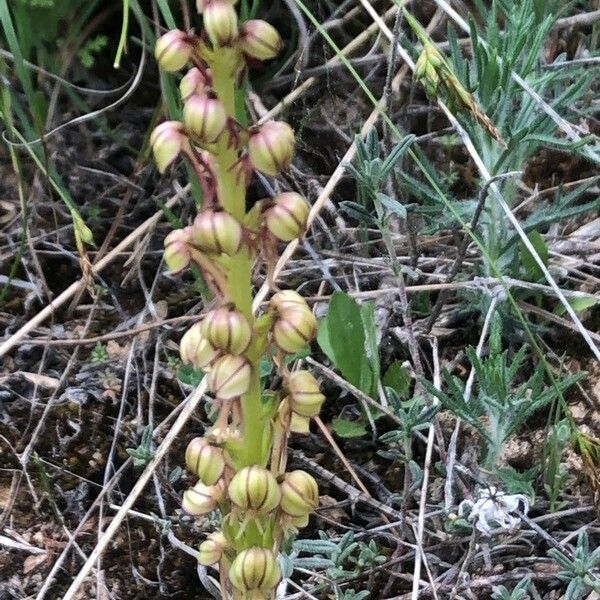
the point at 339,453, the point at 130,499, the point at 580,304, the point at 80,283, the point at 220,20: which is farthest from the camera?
the point at 80,283

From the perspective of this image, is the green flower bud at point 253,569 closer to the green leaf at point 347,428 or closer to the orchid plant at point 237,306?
the orchid plant at point 237,306

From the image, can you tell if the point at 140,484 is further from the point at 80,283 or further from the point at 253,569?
the point at 80,283

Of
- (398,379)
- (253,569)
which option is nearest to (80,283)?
(398,379)

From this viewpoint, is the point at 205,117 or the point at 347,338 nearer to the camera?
the point at 205,117

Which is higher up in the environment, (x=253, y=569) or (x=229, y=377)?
(x=229, y=377)

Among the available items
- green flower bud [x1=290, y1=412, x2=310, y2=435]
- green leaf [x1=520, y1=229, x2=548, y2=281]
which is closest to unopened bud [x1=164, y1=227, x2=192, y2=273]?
green flower bud [x1=290, y1=412, x2=310, y2=435]

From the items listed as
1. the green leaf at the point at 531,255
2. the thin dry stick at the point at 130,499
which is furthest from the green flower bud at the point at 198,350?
the green leaf at the point at 531,255
